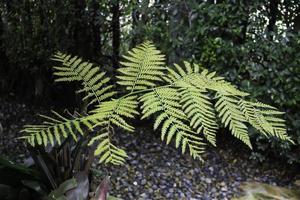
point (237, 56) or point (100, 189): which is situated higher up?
point (237, 56)

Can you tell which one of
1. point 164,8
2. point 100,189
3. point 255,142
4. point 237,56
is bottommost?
point 255,142

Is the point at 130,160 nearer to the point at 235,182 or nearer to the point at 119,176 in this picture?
the point at 119,176

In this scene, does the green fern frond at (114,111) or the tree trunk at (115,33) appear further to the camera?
the tree trunk at (115,33)

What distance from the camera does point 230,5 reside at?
10.8 feet

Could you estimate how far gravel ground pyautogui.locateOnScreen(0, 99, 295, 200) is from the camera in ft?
10.2

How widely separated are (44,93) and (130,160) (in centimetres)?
138

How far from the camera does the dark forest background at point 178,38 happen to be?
332 cm

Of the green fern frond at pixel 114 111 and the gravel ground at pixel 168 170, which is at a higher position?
the green fern frond at pixel 114 111

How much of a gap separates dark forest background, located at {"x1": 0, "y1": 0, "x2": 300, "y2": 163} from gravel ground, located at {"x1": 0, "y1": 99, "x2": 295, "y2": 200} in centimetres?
20

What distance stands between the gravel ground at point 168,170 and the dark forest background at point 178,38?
200mm

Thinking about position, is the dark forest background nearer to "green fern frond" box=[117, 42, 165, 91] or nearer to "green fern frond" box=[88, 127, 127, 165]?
"green fern frond" box=[117, 42, 165, 91]

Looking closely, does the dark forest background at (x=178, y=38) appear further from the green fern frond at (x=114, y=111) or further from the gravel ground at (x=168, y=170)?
the green fern frond at (x=114, y=111)

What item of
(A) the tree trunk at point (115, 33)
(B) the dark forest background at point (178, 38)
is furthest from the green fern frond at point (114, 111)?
(A) the tree trunk at point (115, 33)

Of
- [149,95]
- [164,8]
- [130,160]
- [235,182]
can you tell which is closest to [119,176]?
[130,160]
